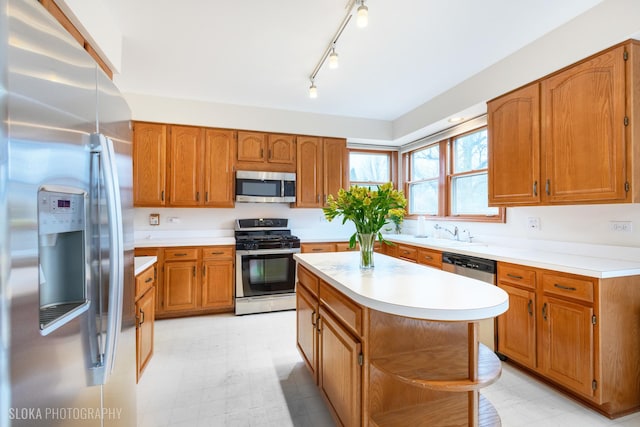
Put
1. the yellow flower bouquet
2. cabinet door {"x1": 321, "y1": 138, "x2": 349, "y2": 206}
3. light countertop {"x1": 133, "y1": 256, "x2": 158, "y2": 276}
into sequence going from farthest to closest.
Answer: cabinet door {"x1": 321, "y1": 138, "x2": 349, "y2": 206} → light countertop {"x1": 133, "y1": 256, "x2": 158, "y2": 276} → the yellow flower bouquet

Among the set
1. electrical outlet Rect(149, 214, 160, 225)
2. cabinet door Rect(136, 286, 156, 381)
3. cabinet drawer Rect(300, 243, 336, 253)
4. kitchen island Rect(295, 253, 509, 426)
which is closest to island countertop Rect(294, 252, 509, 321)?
kitchen island Rect(295, 253, 509, 426)

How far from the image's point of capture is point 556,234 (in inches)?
99.8

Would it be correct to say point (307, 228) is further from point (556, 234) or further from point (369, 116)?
point (556, 234)

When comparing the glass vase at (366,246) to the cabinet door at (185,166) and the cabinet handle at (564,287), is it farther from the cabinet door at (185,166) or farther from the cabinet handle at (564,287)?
the cabinet door at (185,166)

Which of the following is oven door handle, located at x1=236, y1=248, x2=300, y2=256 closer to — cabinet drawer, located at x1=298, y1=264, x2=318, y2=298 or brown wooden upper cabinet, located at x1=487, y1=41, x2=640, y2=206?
cabinet drawer, located at x1=298, y1=264, x2=318, y2=298

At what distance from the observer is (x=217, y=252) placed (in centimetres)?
360

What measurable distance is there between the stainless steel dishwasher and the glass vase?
4.32 ft

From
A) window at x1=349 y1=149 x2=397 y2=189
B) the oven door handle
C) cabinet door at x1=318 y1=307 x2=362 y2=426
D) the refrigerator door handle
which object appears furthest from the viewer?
window at x1=349 y1=149 x2=397 y2=189

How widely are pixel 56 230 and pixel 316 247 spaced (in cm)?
329

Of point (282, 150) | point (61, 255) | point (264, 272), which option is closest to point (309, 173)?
point (282, 150)

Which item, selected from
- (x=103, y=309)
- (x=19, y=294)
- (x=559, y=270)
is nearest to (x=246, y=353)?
(x=103, y=309)

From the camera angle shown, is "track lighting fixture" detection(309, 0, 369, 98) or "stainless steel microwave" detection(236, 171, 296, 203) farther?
"stainless steel microwave" detection(236, 171, 296, 203)

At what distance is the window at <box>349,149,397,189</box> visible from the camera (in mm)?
4781

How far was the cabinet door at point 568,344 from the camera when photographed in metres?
1.80
